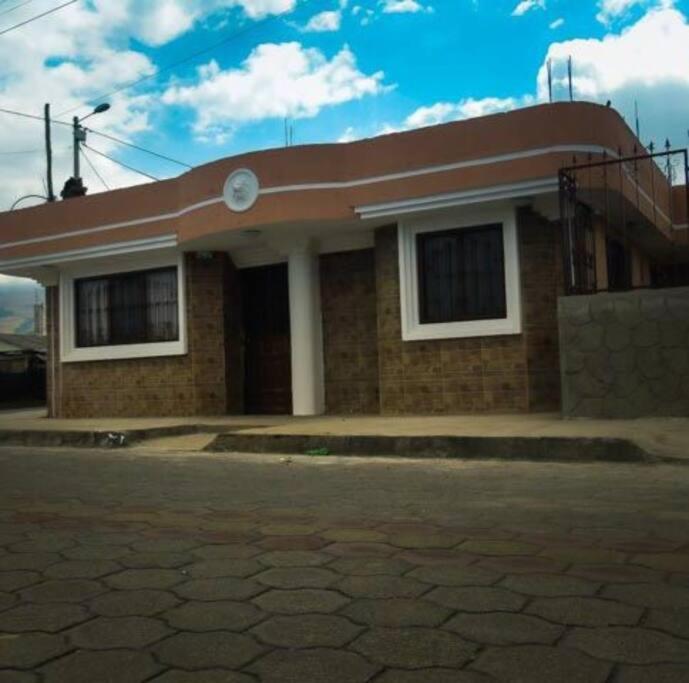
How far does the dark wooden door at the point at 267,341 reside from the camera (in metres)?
15.5

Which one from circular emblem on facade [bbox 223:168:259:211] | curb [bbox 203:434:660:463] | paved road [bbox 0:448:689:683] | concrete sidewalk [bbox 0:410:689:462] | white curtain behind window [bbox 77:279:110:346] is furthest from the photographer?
white curtain behind window [bbox 77:279:110:346]

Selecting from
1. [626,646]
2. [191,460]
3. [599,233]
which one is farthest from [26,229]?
[626,646]

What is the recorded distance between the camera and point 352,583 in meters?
3.89

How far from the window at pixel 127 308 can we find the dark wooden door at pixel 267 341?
142cm

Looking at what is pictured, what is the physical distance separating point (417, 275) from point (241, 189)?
10.6 feet

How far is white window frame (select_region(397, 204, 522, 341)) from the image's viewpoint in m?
12.2

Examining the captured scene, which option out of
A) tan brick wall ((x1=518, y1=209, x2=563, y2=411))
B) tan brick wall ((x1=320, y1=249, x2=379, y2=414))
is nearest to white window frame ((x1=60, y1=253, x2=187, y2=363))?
tan brick wall ((x1=320, y1=249, x2=379, y2=414))

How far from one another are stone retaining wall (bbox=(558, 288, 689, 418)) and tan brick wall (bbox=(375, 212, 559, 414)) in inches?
73.9

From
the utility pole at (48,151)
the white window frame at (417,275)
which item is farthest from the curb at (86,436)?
the utility pole at (48,151)

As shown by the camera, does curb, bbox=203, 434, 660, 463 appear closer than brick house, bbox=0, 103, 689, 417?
Yes

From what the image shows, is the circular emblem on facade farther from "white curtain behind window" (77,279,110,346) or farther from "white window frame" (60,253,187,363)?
"white curtain behind window" (77,279,110,346)

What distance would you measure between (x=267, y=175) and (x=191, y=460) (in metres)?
5.49

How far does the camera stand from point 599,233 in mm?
13234

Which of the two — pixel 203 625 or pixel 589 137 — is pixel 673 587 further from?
pixel 589 137
